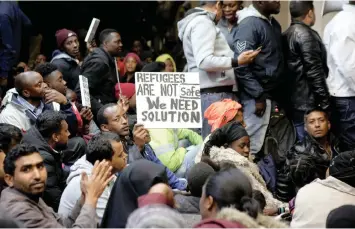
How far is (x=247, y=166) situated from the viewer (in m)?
8.51

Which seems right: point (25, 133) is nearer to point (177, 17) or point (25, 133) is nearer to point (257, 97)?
point (257, 97)

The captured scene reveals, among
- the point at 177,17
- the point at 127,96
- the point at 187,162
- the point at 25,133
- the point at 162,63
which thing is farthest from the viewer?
the point at 177,17

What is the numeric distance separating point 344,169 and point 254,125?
2.68 meters

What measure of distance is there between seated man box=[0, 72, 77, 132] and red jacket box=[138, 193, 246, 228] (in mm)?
3212

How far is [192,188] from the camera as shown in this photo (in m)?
7.29

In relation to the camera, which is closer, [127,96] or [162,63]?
[127,96]

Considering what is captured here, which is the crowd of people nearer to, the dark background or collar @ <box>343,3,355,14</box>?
collar @ <box>343,3,355,14</box>

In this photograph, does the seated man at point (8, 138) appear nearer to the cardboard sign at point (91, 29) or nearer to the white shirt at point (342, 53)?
the cardboard sign at point (91, 29)

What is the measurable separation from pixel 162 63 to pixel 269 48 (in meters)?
2.16

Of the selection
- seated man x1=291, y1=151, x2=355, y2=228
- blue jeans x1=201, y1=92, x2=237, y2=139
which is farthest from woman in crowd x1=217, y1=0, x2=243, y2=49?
seated man x1=291, y1=151, x2=355, y2=228

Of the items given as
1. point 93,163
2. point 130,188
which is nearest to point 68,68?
point 93,163

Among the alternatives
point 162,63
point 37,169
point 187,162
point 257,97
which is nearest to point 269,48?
point 257,97

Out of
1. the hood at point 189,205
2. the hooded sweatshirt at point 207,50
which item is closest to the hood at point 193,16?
the hooded sweatshirt at point 207,50

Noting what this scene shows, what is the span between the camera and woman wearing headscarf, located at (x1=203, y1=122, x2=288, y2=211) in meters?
8.46
